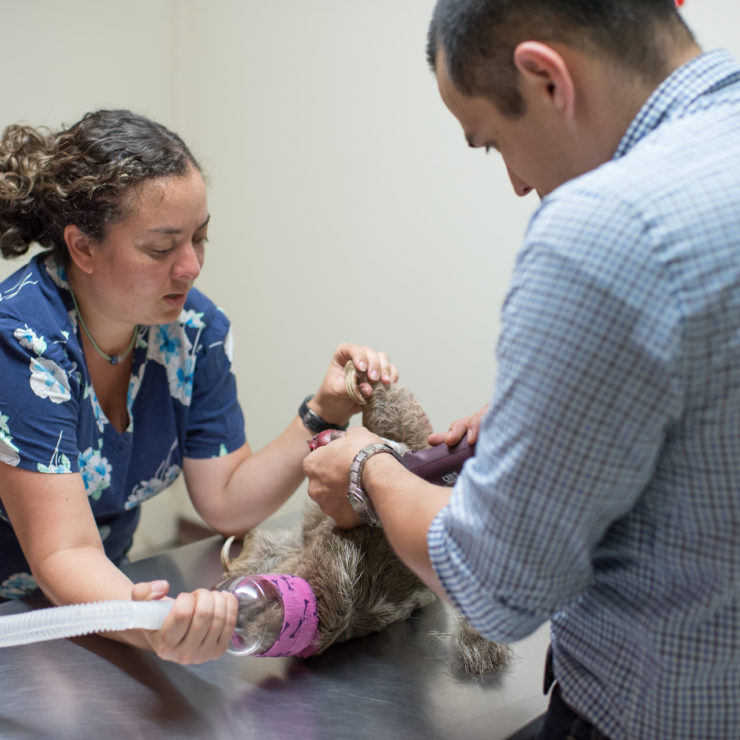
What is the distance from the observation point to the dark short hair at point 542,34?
675mm

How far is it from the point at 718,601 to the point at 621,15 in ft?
1.57

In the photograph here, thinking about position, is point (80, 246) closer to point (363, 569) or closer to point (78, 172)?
point (78, 172)

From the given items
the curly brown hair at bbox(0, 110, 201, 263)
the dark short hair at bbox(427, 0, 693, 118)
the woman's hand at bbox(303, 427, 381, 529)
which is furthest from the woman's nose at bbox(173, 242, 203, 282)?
the dark short hair at bbox(427, 0, 693, 118)

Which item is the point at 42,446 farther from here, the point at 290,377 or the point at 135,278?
the point at 290,377

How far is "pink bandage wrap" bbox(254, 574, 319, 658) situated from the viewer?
967mm

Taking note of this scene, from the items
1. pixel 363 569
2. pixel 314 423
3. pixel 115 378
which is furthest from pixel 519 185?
pixel 115 378

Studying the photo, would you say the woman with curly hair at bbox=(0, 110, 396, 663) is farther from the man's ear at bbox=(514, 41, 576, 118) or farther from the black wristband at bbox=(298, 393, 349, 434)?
the man's ear at bbox=(514, 41, 576, 118)

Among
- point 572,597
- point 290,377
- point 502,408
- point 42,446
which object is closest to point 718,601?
point 572,597

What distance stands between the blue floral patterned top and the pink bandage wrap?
1.16 feet

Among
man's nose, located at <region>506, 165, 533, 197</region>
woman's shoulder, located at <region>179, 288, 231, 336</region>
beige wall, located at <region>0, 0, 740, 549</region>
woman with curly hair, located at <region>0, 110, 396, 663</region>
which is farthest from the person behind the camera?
beige wall, located at <region>0, 0, 740, 549</region>

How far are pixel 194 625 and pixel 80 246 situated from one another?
596 mm

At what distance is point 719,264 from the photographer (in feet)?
1.85

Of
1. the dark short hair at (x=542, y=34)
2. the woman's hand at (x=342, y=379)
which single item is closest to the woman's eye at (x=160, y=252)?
the woman's hand at (x=342, y=379)

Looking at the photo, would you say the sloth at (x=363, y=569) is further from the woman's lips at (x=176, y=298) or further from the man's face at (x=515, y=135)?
the man's face at (x=515, y=135)
